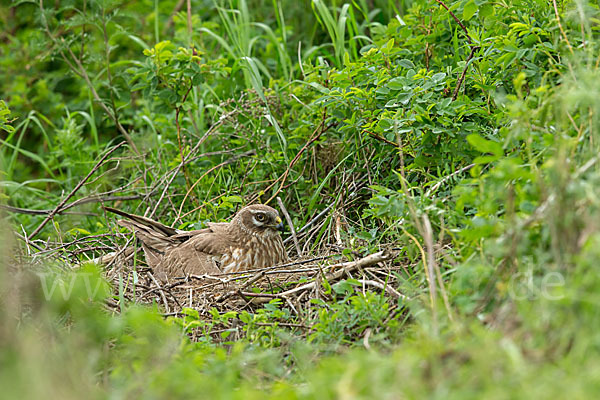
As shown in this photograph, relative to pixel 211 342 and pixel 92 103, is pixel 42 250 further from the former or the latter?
pixel 92 103

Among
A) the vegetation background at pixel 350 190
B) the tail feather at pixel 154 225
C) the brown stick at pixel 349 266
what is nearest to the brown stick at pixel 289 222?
the vegetation background at pixel 350 190

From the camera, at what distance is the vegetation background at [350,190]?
2.59m

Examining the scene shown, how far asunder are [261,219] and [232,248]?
336 mm

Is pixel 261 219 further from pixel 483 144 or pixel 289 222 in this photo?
pixel 483 144

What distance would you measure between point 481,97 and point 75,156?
433 cm

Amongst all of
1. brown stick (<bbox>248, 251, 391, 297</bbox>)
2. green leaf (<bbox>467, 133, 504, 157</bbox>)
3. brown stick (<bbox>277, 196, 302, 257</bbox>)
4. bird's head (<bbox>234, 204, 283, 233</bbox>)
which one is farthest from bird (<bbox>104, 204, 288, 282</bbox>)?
green leaf (<bbox>467, 133, 504, 157</bbox>)

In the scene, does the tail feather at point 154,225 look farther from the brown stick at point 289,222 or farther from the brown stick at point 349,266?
the brown stick at point 349,266

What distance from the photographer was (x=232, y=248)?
18.4 feet

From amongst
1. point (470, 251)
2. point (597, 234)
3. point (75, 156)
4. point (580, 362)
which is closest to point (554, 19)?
point (470, 251)

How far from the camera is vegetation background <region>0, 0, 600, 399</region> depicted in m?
2.59

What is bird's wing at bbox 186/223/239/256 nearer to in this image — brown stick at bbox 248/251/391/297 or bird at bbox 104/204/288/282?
bird at bbox 104/204/288/282

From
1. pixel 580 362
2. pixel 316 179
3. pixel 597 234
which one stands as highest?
pixel 597 234

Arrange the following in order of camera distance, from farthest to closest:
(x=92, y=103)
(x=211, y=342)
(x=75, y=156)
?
1. (x=92, y=103)
2. (x=75, y=156)
3. (x=211, y=342)

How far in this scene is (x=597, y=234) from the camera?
2.71 m
